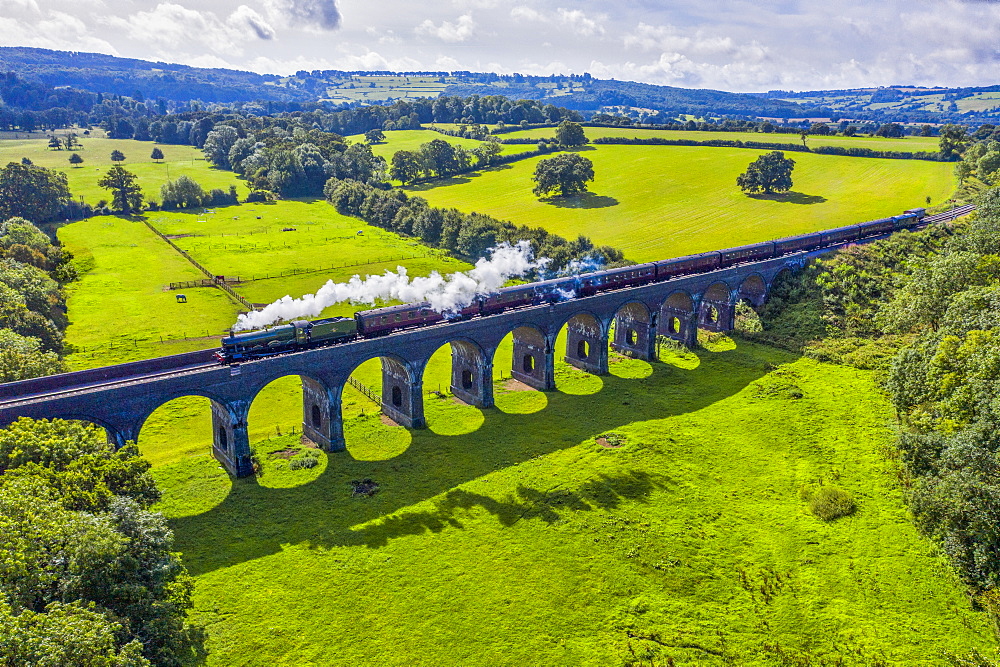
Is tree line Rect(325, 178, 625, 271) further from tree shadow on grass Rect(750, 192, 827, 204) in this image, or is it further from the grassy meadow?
tree shadow on grass Rect(750, 192, 827, 204)

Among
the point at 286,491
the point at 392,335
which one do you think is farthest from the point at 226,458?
the point at 392,335

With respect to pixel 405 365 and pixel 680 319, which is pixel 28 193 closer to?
pixel 405 365

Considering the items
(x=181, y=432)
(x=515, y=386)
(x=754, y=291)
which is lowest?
(x=181, y=432)

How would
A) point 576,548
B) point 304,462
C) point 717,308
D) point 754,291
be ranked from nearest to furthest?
point 576,548 → point 304,462 → point 717,308 → point 754,291

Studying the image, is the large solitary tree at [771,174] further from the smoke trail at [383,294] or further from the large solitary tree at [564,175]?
the smoke trail at [383,294]

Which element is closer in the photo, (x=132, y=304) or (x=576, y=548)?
(x=576, y=548)

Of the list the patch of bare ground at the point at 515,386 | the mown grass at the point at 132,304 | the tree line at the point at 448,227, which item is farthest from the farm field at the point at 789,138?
the patch of bare ground at the point at 515,386

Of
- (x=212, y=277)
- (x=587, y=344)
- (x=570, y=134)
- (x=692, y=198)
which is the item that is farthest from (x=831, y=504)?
(x=570, y=134)

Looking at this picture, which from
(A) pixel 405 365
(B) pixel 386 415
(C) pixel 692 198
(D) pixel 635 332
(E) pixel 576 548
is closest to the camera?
(E) pixel 576 548
